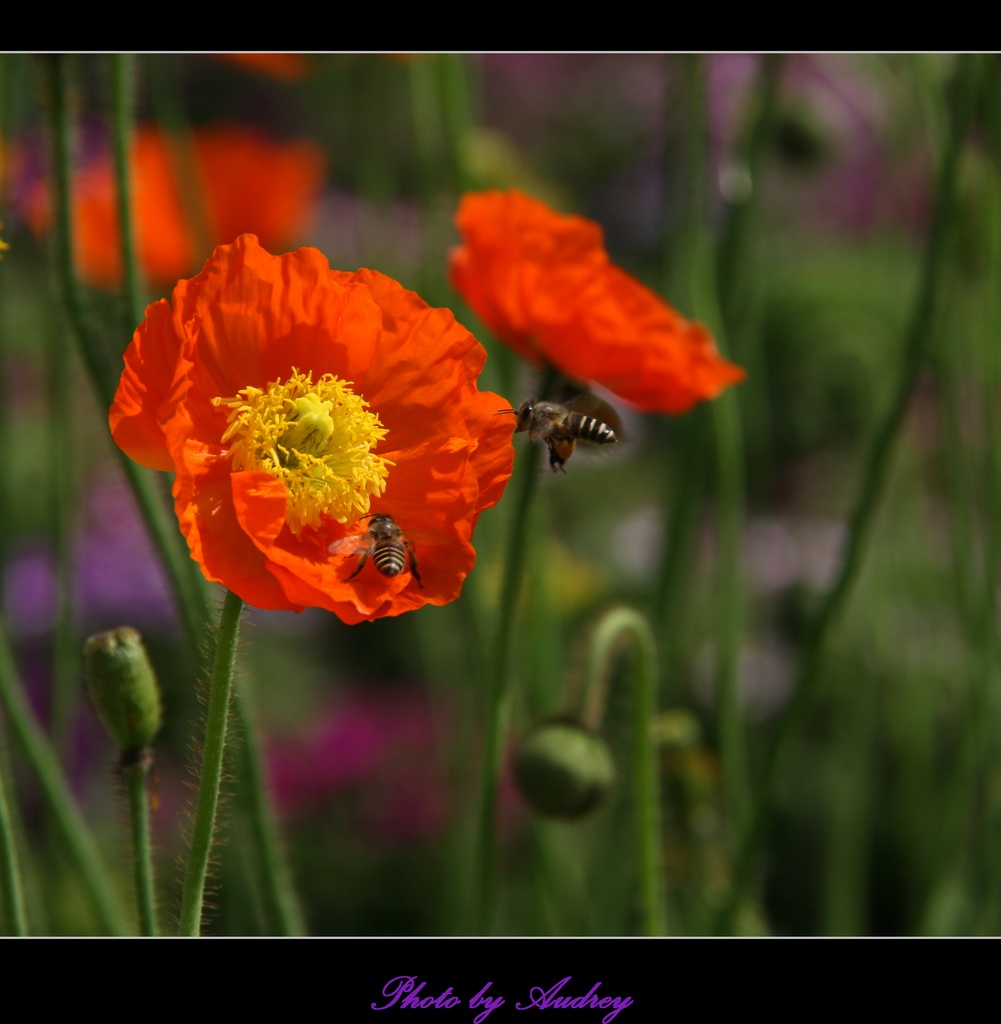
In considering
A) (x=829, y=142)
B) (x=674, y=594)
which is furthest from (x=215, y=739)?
(x=829, y=142)

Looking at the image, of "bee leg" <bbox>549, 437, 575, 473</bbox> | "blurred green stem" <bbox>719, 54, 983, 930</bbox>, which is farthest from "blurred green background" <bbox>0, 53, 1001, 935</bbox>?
"bee leg" <bbox>549, 437, 575, 473</bbox>

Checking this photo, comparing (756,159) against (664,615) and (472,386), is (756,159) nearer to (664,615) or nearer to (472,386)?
(664,615)

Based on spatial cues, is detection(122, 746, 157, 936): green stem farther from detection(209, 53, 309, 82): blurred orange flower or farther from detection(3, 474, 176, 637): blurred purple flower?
detection(3, 474, 176, 637): blurred purple flower

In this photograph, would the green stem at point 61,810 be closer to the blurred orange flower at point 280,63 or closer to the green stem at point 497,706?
the green stem at point 497,706

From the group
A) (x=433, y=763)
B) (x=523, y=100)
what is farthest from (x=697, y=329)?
(x=523, y=100)

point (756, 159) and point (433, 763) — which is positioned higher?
point (756, 159)

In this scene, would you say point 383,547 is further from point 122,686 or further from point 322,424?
point 122,686
